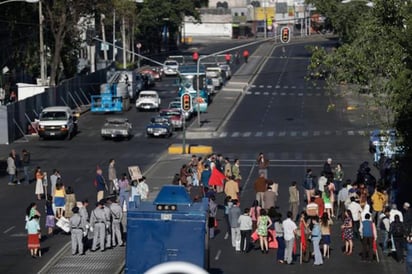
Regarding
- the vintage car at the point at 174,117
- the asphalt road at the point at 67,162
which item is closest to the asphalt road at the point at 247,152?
the asphalt road at the point at 67,162

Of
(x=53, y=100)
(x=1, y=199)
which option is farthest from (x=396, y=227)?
(x=53, y=100)

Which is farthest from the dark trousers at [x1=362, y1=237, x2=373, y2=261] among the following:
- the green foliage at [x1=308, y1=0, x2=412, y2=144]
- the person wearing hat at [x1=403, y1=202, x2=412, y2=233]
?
the green foliage at [x1=308, y1=0, x2=412, y2=144]

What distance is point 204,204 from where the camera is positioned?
23891mm

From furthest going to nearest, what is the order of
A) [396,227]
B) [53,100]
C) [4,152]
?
[53,100]
[4,152]
[396,227]

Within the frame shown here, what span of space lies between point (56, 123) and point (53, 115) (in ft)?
3.53

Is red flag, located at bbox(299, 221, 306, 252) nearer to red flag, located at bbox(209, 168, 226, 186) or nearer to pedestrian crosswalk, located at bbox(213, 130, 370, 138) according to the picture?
red flag, located at bbox(209, 168, 226, 186)

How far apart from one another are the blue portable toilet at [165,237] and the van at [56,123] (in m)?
38.3

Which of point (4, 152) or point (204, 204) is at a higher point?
A: point (204, 204)

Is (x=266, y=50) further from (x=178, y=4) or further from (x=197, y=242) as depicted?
(x=197, y=242)

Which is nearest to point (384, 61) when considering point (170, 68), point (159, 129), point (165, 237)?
point (165, 237)

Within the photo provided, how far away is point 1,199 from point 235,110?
41.3m

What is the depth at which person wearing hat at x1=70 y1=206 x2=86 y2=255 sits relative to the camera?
92.5ft

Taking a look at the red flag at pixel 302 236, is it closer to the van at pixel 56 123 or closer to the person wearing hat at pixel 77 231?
the person wearing hat at pixel 77 231

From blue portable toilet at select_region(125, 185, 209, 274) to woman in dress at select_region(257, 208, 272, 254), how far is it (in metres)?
5.96
